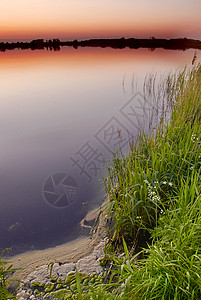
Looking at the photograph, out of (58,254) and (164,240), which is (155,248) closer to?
(164,240)

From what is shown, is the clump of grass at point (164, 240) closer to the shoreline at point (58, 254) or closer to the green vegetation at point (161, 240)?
the green vegetation at point (161, 240)

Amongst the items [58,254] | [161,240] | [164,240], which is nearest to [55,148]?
[58,254]

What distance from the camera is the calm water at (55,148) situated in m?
3.15

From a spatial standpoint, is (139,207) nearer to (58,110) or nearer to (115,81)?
(58,110)

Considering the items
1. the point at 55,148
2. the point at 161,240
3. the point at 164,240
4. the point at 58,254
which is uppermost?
the point at 164,240

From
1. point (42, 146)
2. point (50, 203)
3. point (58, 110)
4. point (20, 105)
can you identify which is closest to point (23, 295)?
point (50, 203)

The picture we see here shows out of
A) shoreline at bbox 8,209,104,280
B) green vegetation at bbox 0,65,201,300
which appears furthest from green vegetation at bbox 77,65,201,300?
shoreline at bbox 8,209,104,280

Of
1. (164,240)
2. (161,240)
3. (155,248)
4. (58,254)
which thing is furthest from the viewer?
(58,254)

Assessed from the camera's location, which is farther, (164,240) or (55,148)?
(55,148)

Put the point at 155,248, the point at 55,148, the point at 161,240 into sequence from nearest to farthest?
the point at 155,248
the point at 161,240
the point at 55,148

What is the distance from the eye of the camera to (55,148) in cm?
540

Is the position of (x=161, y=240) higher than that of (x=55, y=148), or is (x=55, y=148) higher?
(x=161, y=240)

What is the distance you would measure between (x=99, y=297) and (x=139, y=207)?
1.07m

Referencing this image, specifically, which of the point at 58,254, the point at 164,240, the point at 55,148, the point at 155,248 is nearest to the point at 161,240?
the point at 164,240
